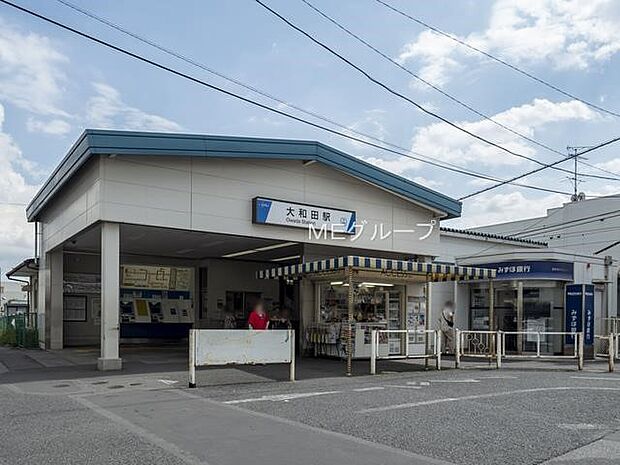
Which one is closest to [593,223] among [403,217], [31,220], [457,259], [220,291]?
[457,259]

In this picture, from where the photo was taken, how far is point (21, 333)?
22.7m

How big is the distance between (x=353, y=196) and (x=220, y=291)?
8.26 metres

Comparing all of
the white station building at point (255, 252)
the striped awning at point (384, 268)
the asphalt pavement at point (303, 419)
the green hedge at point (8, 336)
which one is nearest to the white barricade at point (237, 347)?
the asphalt pavement at point (303, 419)

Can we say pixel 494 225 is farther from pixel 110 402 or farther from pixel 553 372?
pixel 110 402

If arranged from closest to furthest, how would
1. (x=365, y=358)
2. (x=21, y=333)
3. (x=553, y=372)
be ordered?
(x=553, y=372)
(x=365, y=358)
(x=21, y=333)

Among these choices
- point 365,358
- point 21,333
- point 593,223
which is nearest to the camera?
point 365,358

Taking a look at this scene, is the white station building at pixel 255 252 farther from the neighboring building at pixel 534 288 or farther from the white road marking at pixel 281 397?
the white road marking at pixel 281 397

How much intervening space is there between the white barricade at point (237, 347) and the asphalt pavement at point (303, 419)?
0.48 m

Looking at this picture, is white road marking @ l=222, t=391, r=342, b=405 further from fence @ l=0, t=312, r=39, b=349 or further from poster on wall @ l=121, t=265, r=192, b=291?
poster on wall @ l=121, t=265, r=192, b=291

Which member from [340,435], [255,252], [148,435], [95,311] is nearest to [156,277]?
[95,311]

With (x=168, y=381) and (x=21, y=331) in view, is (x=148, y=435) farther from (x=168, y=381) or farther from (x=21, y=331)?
(x=21, y=331)

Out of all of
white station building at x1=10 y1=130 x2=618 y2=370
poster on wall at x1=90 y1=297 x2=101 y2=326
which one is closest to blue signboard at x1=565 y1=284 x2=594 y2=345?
white station building at x1=10 y1=130 x2=618 y2=370

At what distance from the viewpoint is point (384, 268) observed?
1521cm

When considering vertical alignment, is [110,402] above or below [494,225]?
below
